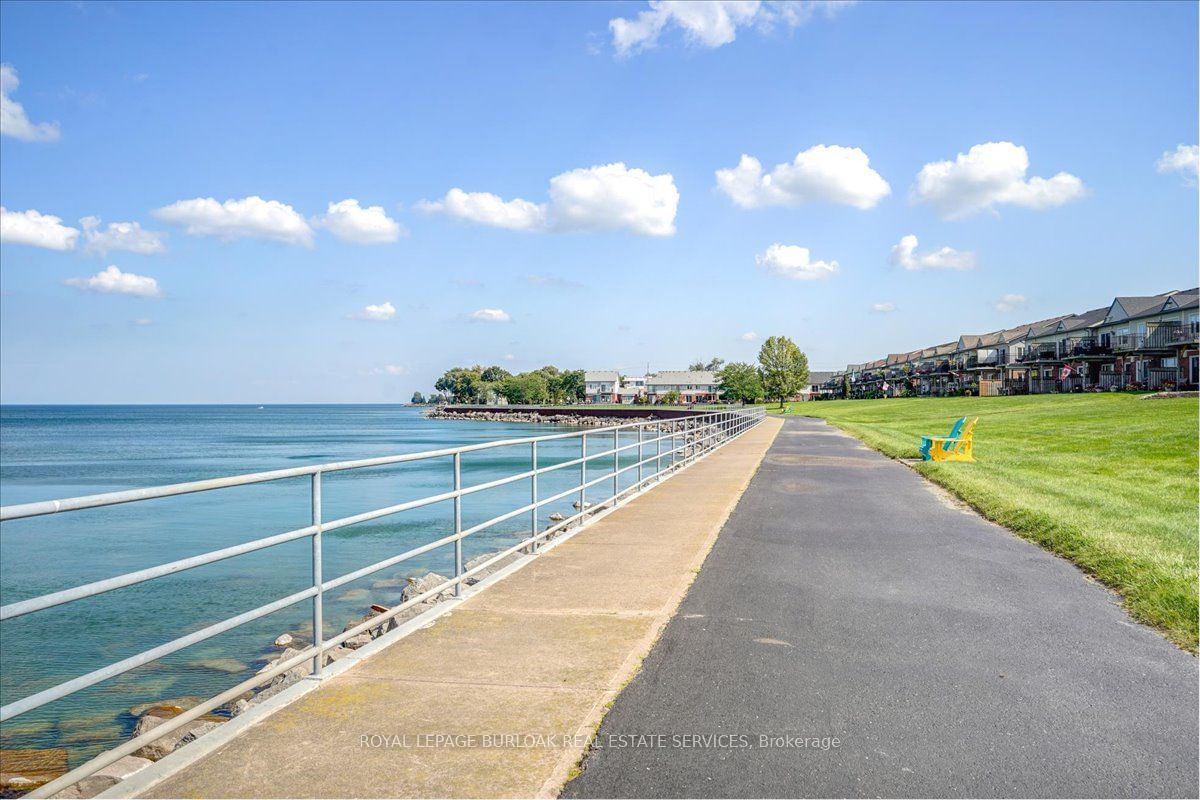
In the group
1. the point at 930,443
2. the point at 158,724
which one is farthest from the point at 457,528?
the point at 930,443

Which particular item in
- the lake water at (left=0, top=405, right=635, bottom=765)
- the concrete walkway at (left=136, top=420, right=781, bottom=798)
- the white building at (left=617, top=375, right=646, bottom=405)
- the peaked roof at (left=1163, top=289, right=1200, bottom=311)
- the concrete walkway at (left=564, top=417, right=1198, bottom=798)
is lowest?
the lake water at (left=0, top=405, right=635, bottom=765)

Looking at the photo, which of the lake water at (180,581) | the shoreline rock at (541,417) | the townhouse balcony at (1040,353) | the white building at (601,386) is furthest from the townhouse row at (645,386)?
the lake water at (180,581)

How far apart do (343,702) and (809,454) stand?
19979 mm

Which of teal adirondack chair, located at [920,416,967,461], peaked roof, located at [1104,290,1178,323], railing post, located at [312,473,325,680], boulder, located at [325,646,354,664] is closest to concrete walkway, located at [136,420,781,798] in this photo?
railing post, located at [312,473,325,680]

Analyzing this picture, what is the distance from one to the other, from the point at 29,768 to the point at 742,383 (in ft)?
380

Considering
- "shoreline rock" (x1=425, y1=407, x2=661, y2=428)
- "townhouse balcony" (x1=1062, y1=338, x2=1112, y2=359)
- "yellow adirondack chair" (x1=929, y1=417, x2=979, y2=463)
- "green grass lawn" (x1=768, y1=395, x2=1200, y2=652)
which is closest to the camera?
"green grass lawn" (x1=768, y1=395, x2=1200, y2=652)

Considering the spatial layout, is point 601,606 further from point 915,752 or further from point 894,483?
point 894,483

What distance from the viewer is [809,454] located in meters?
23.0

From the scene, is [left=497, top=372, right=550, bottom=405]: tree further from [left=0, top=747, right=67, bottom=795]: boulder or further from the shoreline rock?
[left=0, top=747, right=67, bottom=795]: boulder

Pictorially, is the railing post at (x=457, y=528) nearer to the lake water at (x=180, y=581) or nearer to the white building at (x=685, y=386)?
the lake water at (x=180, y=581)

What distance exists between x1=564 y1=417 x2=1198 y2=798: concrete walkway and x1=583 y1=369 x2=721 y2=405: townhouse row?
152m

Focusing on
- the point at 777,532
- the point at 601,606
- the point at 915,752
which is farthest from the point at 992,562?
the point at 915,752

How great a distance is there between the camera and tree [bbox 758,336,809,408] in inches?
4392

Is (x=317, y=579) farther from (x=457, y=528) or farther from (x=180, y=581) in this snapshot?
(x=180, y=581)
